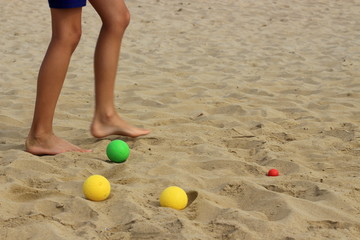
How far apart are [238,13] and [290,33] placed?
2.10 m

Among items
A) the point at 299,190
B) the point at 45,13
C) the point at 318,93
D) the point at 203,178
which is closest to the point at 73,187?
the point at 203,178

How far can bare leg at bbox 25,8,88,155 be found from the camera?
10.6 feet

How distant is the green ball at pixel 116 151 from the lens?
3.22 meters

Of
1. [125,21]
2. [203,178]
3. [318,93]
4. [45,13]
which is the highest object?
[125,21]

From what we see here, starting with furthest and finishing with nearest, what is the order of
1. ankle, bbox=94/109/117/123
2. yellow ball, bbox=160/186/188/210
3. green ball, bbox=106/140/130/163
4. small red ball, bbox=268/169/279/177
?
ankle, bbox=94/109/117/123, green ball, bbox=106/140/130/163, small red ball, bbox=268/169/279/177, yellow ball, bbox=160/186/188/210

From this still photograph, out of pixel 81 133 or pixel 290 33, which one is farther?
pixel 290 33

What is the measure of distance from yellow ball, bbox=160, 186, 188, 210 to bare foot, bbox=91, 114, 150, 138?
1172 mm

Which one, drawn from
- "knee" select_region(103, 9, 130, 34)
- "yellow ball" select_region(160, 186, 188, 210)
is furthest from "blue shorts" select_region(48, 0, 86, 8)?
"yellow ball" select_region(160, 186, 188, 210)

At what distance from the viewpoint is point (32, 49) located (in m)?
7.50

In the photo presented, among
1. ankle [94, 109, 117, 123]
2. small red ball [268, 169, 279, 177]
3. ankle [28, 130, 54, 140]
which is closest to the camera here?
small red ball [268, 169, 279, 177]

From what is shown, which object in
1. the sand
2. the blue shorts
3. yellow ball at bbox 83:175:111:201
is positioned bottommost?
the sand

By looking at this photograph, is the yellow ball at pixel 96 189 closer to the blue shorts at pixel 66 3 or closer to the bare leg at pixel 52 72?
the bare leg at pixel 52 72

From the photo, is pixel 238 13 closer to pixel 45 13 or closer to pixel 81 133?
pixel 45 13

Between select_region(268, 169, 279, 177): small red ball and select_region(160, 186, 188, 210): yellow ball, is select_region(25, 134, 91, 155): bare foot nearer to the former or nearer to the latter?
select_region(160, 186, 188, 210): yellow ball
